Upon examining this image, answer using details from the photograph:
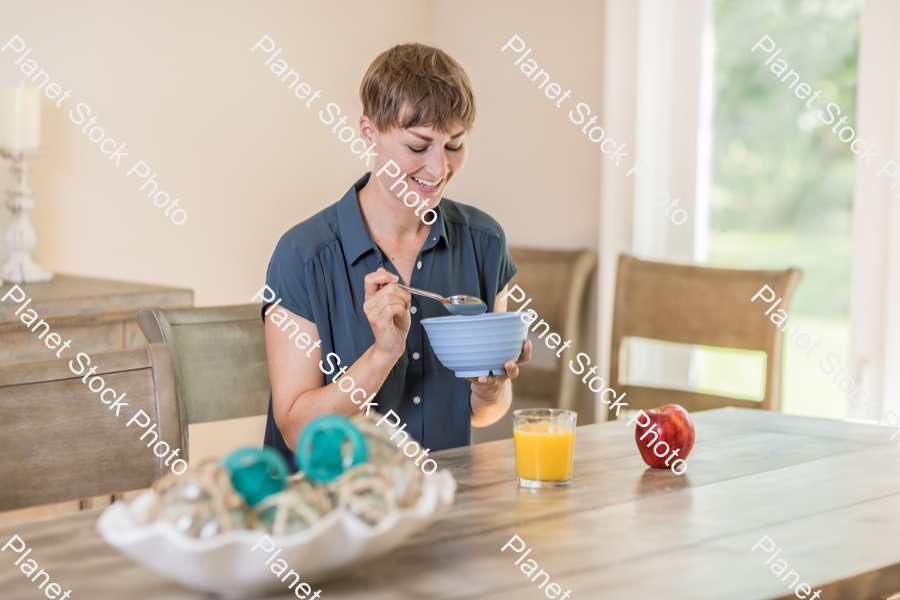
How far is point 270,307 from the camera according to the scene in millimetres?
1496

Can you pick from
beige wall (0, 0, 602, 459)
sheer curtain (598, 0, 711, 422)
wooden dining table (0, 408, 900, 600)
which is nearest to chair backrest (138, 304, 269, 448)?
wooden dining table (0, 408, 900, 600)

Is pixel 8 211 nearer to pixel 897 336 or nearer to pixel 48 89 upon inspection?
pixel 48 89

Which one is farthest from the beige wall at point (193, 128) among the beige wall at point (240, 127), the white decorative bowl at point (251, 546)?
the white decorative bowl at point (251, 546)

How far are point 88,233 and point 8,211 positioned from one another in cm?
22

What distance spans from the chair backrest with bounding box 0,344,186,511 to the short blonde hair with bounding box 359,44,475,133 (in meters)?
0.53

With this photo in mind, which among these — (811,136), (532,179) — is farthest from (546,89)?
(811,136)

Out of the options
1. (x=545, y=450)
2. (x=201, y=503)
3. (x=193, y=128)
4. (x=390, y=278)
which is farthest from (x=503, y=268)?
(x=193, y=128)

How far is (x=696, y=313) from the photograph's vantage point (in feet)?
7.57

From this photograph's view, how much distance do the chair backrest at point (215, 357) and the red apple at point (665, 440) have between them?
2.25 feet

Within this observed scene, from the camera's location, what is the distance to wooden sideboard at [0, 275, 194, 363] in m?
1.86

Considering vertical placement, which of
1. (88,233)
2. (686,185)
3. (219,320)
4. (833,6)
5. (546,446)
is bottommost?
(546,446)

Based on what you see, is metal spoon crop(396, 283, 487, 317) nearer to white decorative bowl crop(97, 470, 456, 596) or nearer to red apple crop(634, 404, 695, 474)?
red apple crop(634, 404, 695, 474)

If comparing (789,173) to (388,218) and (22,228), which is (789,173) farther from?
(22,228)

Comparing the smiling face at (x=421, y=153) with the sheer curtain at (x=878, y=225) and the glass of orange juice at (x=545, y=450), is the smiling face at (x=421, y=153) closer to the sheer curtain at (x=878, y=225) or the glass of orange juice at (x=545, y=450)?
the glass of orange juice at (x=545, y=450)
